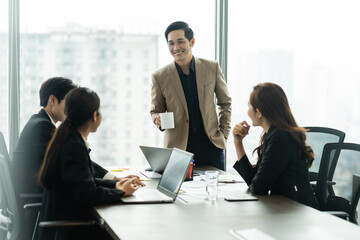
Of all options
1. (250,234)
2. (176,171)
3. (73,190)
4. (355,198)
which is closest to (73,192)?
(73,190)

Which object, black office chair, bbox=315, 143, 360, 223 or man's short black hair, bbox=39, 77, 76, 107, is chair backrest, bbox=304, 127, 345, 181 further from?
man's short black hair, bbox=39, 77, 76, 107

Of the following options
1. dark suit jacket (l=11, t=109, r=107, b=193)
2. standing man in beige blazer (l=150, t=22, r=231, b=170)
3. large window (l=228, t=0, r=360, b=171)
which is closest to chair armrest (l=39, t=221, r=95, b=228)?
dark suit jacket (l=11, t=109, r=107, b=193)

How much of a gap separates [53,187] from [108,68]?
2.50m

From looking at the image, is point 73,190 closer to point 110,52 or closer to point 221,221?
point 221,221

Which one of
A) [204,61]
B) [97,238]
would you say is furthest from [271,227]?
[204,61]

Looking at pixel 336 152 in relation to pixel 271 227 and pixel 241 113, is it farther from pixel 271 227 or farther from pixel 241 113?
pixel 241 113

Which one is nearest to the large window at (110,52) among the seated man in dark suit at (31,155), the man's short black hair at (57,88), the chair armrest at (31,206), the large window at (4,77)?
the large window at (4,77)

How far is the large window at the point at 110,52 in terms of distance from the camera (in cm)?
443

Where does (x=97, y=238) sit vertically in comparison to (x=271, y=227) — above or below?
below

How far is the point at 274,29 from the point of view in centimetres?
500

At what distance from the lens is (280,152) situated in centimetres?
Answer: 251

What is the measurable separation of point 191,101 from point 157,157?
94 cm

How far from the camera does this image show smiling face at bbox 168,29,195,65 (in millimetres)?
3932

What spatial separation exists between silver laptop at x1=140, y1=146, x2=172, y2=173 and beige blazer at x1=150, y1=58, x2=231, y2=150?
63cm
